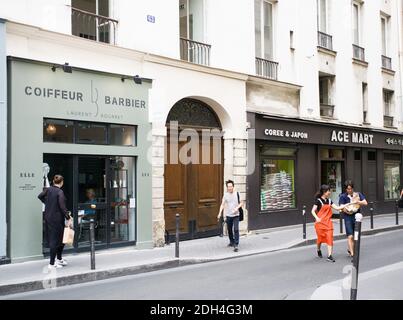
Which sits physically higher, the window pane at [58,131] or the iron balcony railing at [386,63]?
the iron balcony railing at [386,63]

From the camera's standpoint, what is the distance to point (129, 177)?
41.1 ft

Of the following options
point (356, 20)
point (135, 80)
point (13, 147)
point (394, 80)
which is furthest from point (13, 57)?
point (394, 80)

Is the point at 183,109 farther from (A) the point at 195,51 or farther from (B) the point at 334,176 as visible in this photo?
(B) the point at 334,176

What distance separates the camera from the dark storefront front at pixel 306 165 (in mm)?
16094

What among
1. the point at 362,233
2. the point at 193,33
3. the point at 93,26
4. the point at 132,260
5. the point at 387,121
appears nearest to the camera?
the point at 132,260

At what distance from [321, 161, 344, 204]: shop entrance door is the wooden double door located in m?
6.29

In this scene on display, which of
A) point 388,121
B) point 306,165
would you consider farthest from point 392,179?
point 306,165

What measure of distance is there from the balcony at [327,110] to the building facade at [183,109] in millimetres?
46

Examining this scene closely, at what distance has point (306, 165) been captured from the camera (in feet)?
59.2

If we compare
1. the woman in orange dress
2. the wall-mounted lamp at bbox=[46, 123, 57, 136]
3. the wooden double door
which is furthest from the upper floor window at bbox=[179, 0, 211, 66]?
the woman in orange dress

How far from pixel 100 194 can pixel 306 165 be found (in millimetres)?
8702

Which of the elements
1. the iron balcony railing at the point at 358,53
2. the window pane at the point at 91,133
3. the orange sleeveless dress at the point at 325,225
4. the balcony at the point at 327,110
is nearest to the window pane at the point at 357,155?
the balcony at the point at 327,110

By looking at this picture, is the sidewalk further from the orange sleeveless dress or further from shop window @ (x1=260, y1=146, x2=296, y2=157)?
shop window @ (x1=260, y1=146, x2=296, y2=157)

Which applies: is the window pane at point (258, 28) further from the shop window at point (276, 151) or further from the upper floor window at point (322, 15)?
the upper floor window at point (322, 15)
